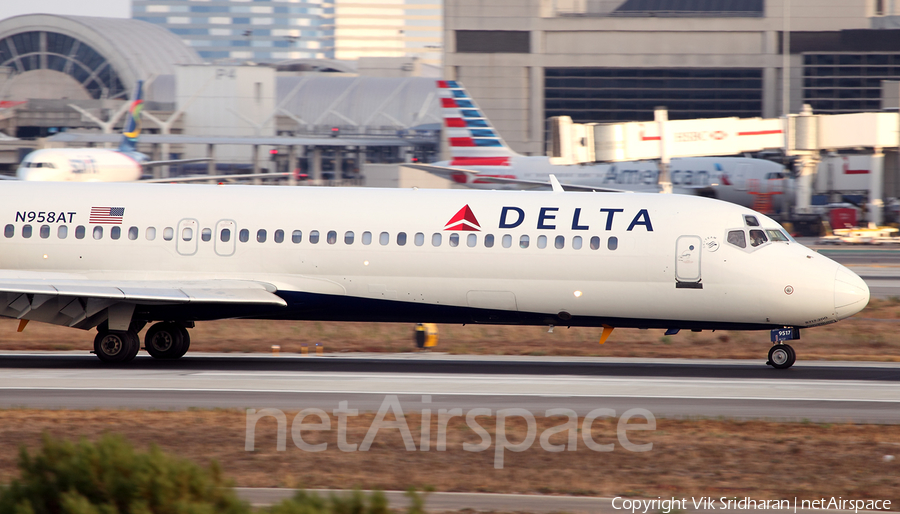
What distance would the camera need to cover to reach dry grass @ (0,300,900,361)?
77.3 ft

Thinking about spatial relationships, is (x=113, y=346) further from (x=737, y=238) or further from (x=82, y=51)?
(x=82, y=51)

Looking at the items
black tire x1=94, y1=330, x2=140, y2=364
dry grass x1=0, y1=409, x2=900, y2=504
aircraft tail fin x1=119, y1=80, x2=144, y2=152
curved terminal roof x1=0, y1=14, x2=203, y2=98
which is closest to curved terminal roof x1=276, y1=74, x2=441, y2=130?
curved terminal roof x1=0, y1=14, x2=203, y2=98

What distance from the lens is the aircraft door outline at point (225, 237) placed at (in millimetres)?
20625

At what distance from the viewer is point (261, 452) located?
40.4 feet

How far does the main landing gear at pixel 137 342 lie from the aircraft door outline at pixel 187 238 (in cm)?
200

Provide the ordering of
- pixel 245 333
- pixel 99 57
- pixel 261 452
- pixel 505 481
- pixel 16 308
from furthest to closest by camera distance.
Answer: pixel 99 57 → pixel 245 333 → pixel 16 308 → pixel 261 452 → pixel 505 481

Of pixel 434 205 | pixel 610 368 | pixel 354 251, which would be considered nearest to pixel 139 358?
pixel 354 251

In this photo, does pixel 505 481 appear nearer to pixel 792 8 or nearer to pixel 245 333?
pixel 245 333

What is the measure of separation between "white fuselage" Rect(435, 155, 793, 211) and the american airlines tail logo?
4094cm

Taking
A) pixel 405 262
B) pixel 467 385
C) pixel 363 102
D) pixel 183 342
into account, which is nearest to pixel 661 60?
pixel 363 102

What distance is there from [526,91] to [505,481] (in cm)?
8600

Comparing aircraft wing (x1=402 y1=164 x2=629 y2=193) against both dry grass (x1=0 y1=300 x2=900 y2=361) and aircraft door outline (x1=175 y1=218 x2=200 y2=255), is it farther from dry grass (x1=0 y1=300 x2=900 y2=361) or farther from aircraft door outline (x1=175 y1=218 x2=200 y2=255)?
aircraft door outline (x1=175 y1=218 x2=200 y2=255)

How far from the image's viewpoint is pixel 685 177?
6200 centimetres

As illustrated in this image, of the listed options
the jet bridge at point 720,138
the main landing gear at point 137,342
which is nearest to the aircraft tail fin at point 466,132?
the jet bridge at point 720,138
